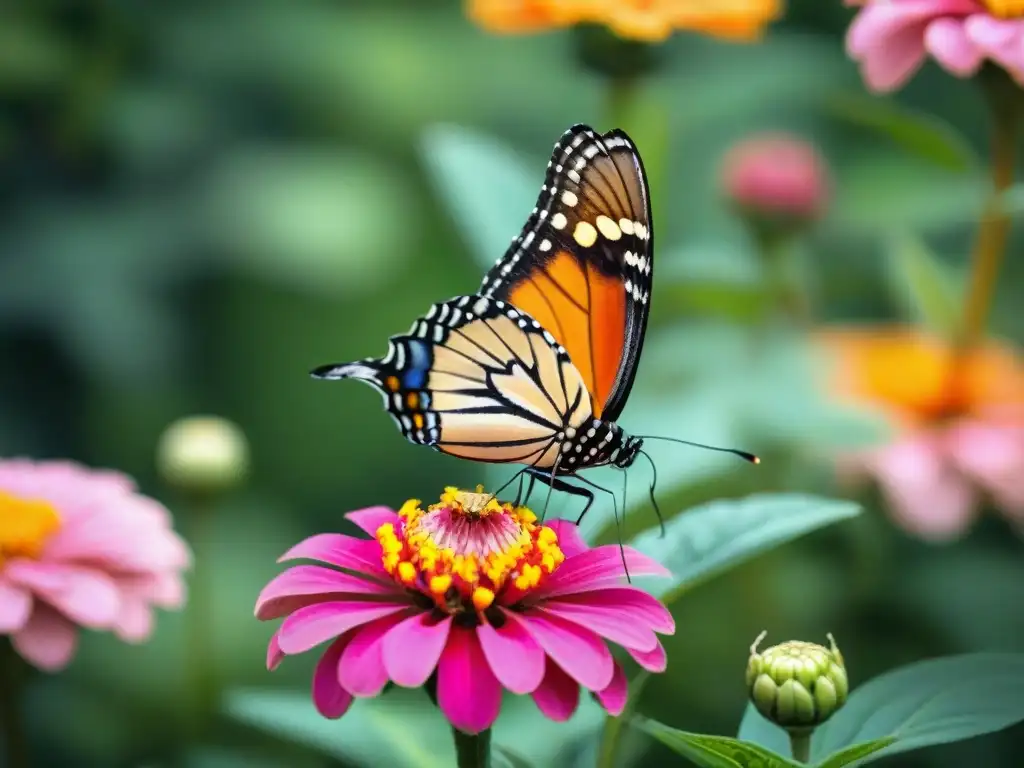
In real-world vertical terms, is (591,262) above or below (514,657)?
above

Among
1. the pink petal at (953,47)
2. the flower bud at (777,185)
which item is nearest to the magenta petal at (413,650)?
the pink petal at (953,47)

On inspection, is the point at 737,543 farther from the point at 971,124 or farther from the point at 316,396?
the point at 971,124

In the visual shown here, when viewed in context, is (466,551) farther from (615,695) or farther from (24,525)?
(24,525)

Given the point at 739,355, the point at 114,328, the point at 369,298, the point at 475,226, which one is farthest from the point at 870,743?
the point at 369,298

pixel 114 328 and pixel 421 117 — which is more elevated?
pixel 421 117

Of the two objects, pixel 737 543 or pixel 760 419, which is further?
pixel 760 419

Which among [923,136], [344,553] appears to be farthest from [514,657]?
[923,136]

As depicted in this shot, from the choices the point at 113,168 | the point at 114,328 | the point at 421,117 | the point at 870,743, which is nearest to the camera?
Result: the point at 870,743
